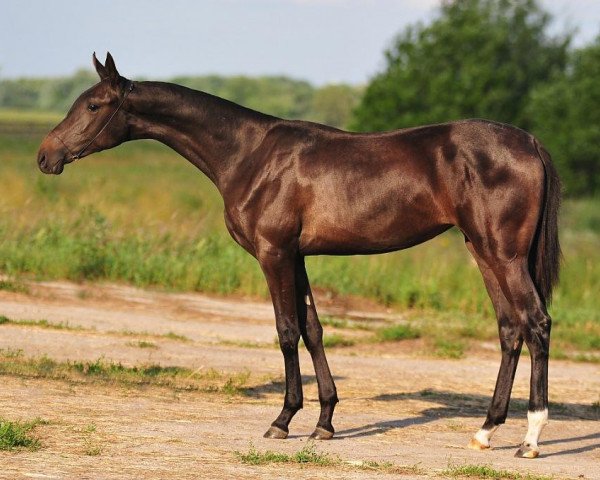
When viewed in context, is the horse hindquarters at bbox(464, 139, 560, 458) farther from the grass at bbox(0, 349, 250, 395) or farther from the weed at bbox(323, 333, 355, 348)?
the weed at bbox(323, 333, 355, 348)

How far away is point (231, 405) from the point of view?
9.61 meters

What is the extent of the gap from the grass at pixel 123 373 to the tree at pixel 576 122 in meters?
39.9

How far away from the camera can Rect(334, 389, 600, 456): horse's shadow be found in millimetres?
9070

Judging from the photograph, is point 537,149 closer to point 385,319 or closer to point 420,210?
point 420,210

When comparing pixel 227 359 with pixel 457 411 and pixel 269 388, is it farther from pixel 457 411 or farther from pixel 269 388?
pixel 457 411

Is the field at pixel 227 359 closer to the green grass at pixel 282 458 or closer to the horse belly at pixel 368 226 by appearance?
the green grass at pixel 282 458

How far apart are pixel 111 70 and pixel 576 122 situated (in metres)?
43.9

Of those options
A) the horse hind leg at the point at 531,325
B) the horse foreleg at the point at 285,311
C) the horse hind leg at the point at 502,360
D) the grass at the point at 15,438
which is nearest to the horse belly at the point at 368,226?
the horse foreleg at the point at 285,311

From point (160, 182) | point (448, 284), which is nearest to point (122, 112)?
point (448, 284)

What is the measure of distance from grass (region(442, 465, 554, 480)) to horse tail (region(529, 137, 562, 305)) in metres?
1.50

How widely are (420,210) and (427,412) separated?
250 centimetres

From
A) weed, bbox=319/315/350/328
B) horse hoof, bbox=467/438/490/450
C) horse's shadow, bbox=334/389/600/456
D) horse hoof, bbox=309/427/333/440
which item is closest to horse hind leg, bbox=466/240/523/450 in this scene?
horse hoof, bbox=467/438/490/450

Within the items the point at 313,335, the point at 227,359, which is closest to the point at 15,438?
the point at 313,335

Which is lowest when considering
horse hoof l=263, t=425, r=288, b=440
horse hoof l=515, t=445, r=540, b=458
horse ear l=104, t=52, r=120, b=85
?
horse hoof l=263, t=425, r=288, b=440
